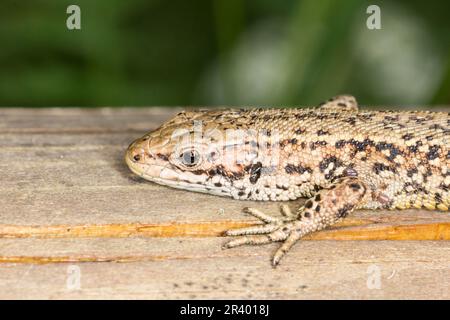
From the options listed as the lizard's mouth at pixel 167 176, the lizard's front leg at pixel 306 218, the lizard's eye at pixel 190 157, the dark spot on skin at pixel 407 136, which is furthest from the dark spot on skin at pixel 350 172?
the lizard's eye at pixel 190 157

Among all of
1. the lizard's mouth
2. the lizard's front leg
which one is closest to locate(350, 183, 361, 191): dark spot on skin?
the lizard's front leg

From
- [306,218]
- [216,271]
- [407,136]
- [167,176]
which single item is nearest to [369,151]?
[407,136]

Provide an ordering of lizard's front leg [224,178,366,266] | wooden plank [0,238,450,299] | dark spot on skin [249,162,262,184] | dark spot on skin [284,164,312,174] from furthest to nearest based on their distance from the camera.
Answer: dark spot on skin [284,164,312,174] → dark spot on skin [249,162,262,184] → lizard's front leg [224,178,366,266] → wooden plank [0,238,450,299]

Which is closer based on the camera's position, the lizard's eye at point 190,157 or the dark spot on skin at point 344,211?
the dark spot on skin at point 344,211

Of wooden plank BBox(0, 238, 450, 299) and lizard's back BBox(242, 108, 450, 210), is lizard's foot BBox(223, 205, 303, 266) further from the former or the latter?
lizard's back BBox(242, 108, 450, 210)

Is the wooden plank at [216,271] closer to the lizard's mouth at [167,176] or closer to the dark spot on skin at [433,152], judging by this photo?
the lizard's mouth at [167,176]

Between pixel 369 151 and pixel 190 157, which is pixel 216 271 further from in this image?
pixel 369 151
